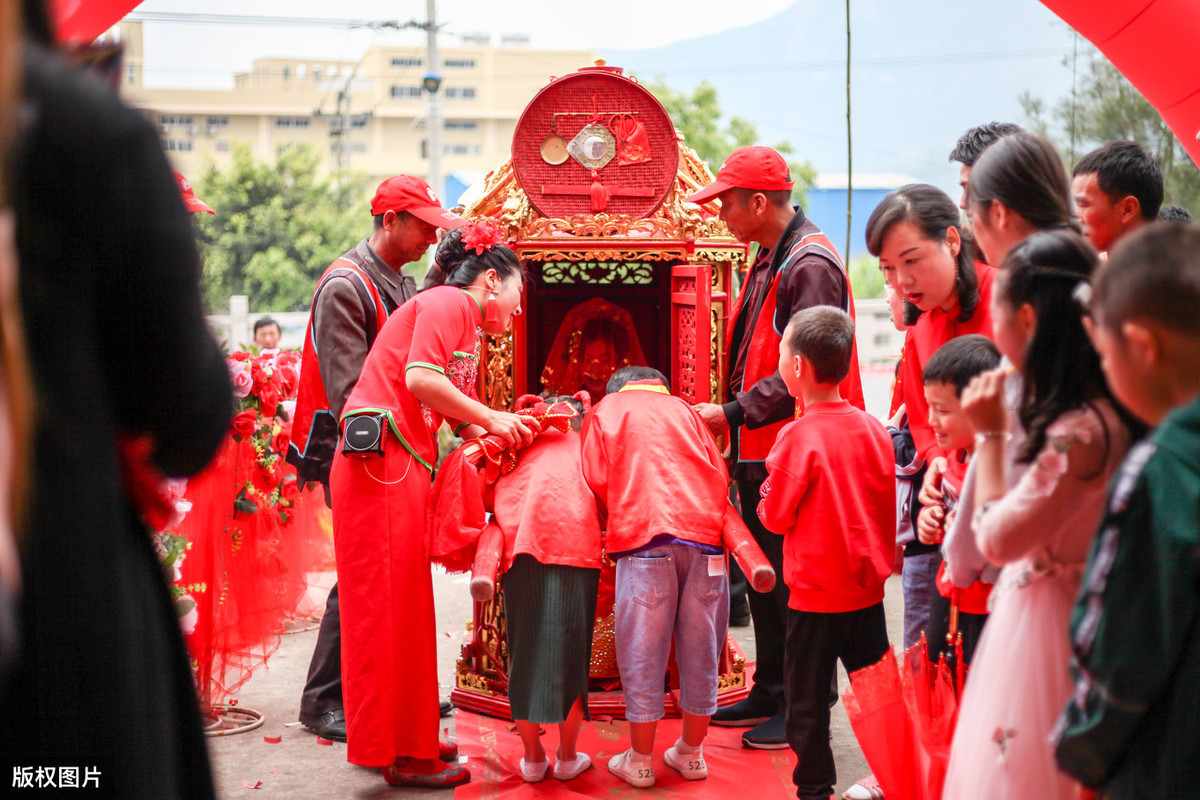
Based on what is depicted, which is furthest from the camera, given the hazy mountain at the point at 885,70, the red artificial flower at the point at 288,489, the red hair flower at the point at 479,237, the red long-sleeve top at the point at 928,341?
the hazy mountain at the point at 885,70

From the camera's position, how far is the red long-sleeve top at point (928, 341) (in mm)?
2570

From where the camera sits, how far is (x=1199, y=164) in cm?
350

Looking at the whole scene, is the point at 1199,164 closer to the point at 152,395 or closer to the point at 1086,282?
the point at 1086,282

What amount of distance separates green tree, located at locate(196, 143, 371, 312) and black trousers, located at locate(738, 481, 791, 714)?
19.9 m

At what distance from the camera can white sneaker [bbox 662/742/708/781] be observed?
3137 millimetres

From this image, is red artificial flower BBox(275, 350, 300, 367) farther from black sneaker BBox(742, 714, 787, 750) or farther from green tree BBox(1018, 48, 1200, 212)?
green tree BBox(1018, 48, 1200, 212)

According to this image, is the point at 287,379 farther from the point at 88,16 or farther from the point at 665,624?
the point at 665,624

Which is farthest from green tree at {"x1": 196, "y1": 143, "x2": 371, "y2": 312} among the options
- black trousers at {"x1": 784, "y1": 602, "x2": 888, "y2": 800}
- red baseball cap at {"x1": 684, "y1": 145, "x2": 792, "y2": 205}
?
black trousers at {"x1": 784, "y1": 602, "x2": 888, "y2": 800}

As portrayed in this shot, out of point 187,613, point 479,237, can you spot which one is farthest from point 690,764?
point 479,237

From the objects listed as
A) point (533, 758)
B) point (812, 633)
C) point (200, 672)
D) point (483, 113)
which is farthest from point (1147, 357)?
point (483, 113)

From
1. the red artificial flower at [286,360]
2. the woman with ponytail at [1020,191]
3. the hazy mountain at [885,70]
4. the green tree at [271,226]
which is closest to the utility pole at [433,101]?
the green tree at [271,226]

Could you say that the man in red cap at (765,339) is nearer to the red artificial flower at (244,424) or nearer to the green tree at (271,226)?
the red artificial flower at (244,424)

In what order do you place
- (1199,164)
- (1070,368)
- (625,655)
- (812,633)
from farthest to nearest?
(1199,164) → (625,655) → (812,633) → (1070,368)

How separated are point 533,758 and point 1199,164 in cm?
305
